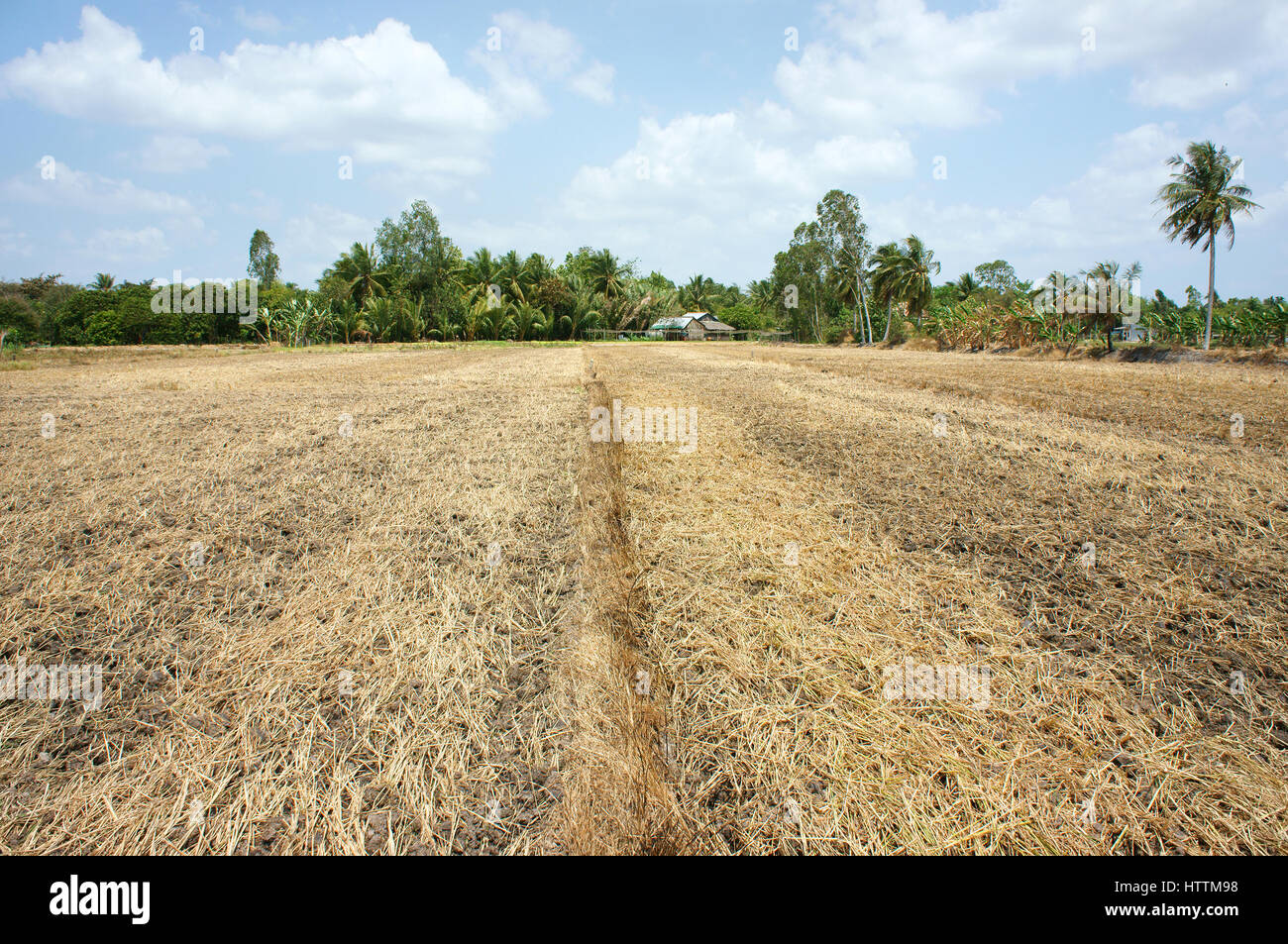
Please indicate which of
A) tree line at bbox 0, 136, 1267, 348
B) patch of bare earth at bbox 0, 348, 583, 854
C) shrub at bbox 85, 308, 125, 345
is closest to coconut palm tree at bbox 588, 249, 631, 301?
tree line at bbox 0, 136, 1267, 348

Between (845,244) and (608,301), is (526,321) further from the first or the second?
(845,244)

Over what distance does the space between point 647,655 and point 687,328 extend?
70.2m

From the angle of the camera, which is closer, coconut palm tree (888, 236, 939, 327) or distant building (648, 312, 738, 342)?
coconut palm tree (888, 236, 939, 327)

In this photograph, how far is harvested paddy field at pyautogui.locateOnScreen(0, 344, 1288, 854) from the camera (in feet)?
5.33

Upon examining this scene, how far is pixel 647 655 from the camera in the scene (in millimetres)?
2396

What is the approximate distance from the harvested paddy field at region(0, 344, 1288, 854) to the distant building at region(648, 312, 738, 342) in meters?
65.2

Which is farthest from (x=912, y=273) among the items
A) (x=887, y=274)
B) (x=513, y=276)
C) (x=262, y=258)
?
(x=262, y=258)

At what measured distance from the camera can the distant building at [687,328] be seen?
6938cm

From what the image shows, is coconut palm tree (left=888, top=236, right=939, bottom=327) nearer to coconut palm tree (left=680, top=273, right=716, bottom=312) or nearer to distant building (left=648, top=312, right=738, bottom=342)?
distant building (left=648, top=312, right=738, bottom=342)

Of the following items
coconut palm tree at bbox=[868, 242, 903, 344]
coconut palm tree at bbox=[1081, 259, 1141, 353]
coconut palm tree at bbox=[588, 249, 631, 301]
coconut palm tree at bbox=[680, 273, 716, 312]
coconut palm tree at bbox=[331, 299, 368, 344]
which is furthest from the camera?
coconut palm tree at bbox=[680, 273, 716, 312]

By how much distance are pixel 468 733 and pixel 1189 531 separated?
14.1ft

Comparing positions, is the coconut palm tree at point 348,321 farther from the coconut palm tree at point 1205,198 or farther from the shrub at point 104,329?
the coconut palm tree at point 1205,198

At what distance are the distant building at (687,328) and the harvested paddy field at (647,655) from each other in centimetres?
6520

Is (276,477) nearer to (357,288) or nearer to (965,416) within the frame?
(965,416)
